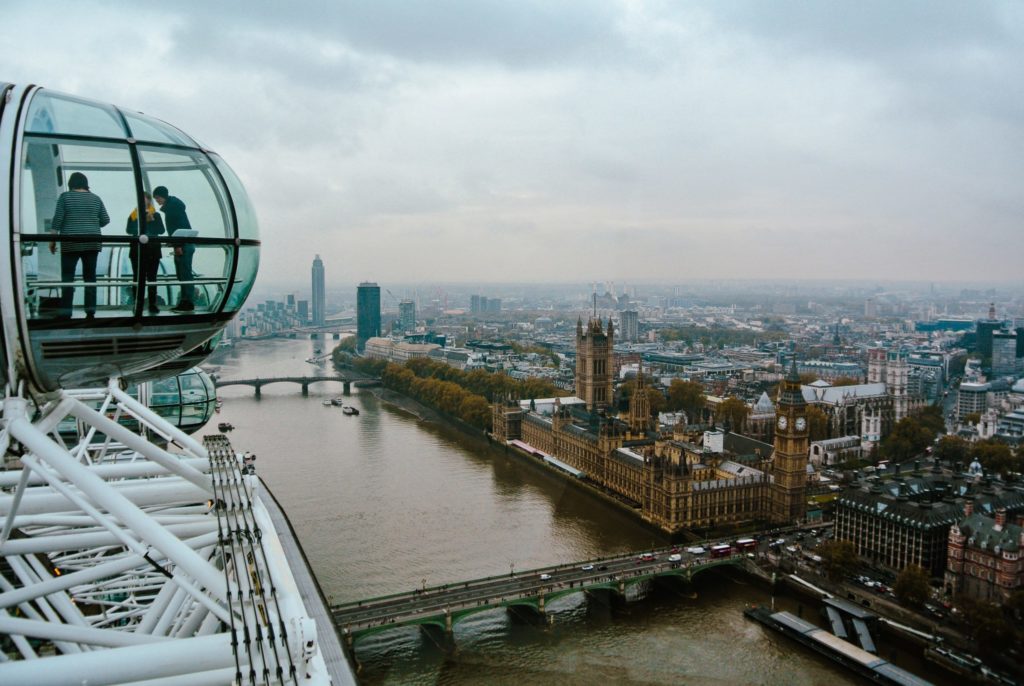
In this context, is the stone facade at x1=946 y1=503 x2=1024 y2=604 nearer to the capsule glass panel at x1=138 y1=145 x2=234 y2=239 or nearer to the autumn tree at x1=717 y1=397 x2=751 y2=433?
the capsule glass panel at x1=138 y1=145 x2=234 y2=239

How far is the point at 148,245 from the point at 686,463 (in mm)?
12178

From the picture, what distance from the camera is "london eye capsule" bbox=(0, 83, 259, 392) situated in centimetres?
166

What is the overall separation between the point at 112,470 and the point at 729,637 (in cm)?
805

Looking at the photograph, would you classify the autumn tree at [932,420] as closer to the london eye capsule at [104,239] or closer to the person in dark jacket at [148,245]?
the london eye capsule at [104,239]

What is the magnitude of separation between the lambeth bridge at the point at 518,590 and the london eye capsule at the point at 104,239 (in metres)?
6.18

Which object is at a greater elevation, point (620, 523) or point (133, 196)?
point (133, 196)

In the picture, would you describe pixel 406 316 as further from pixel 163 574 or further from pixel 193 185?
pixel 163 574

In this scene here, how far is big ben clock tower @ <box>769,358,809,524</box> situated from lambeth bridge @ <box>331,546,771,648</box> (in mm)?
2487

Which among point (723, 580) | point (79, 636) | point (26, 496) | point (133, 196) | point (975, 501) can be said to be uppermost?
point (133, 196)

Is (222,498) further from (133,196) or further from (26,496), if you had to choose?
(133,196)

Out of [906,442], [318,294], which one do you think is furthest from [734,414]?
[318,294]

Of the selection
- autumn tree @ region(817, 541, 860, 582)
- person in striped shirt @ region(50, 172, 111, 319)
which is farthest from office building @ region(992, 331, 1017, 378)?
person in striped shirt @ region(50, 172, 111, 319)

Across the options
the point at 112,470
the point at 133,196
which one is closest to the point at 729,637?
the point at 112,470

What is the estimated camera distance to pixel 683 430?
18422 millimetres
